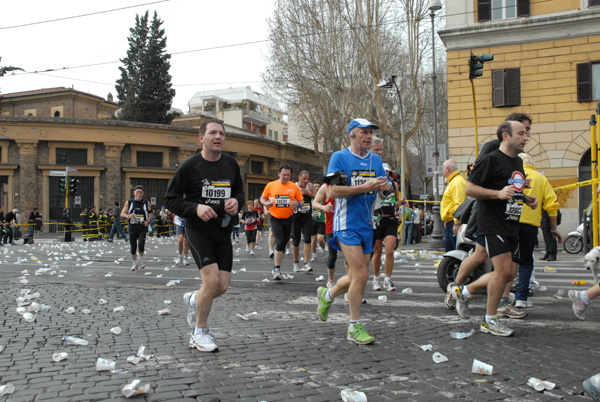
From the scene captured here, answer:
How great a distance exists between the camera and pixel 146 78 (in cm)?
4950

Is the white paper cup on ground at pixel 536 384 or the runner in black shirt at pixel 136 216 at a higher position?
the runner in black shirt at pixel 136 216

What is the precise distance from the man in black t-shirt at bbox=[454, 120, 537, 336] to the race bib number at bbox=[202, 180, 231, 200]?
7.31ft

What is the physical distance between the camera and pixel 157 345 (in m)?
4.81

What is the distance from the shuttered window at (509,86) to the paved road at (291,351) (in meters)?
16.6

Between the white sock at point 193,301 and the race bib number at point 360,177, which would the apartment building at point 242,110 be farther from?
the white sock at point 193,301

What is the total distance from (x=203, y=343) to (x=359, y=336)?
1.33 meters

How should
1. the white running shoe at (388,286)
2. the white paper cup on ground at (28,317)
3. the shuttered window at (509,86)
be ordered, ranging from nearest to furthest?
the white paper cup on ground at (28,317), the white running shoe at (388,286), the shuttered window at (509,86)

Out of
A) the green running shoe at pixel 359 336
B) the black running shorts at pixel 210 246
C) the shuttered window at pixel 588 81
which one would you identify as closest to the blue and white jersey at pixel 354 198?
the green running shoe at pixel 359 336

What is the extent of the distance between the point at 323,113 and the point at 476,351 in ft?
111

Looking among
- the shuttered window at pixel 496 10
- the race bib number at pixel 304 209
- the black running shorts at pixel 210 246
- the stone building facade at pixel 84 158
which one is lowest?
the black running shorts at pixel 210 246

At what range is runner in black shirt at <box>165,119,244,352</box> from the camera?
4.70m

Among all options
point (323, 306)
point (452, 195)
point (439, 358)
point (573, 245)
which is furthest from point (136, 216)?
point (573, 245)

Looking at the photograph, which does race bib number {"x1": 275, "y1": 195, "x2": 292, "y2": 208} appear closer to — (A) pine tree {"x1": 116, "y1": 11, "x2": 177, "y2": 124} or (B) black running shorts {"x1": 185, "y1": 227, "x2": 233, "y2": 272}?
(B) black running shorts {"x1": 185, "y1": 227, "x2": 233, "y2": 272}

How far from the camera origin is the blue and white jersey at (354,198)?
511 cm
